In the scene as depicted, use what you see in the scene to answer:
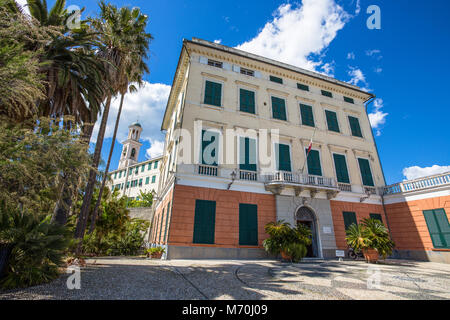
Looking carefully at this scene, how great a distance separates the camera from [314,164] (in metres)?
15.8

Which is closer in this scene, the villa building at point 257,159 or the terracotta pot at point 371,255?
the terracotta pot at point 371,255

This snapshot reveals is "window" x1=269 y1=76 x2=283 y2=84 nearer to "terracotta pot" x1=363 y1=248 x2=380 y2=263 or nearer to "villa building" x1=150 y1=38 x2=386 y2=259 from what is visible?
"villa building" x1=150 y1=38 x2=386 y2=259

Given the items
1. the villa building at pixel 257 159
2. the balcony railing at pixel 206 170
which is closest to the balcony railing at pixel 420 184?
the villa building at pixel 257 159

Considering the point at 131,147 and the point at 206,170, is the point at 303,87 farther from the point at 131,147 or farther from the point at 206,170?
the point at 131,147

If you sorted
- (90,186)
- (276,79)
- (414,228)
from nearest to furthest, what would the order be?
(90,186)
(414,228)
(276,79)

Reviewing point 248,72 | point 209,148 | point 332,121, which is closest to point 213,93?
point 248,72

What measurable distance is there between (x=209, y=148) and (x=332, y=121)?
11160 millimetres

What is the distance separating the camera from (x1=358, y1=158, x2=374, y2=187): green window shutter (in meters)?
16.8

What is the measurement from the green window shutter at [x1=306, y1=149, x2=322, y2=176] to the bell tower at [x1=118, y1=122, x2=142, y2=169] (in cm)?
4929

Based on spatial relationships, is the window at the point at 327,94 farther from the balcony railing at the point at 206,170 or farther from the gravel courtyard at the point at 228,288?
the gravel courtyard at the point at 228,288

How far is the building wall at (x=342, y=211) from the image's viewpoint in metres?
14.1

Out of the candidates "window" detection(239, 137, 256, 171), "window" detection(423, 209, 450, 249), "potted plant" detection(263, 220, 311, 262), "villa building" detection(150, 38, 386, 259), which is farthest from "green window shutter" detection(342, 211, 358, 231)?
"window" detection(239, 137, 256, 171)

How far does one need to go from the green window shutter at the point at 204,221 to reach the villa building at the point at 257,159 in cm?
5

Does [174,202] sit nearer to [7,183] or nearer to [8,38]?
[7,183]
